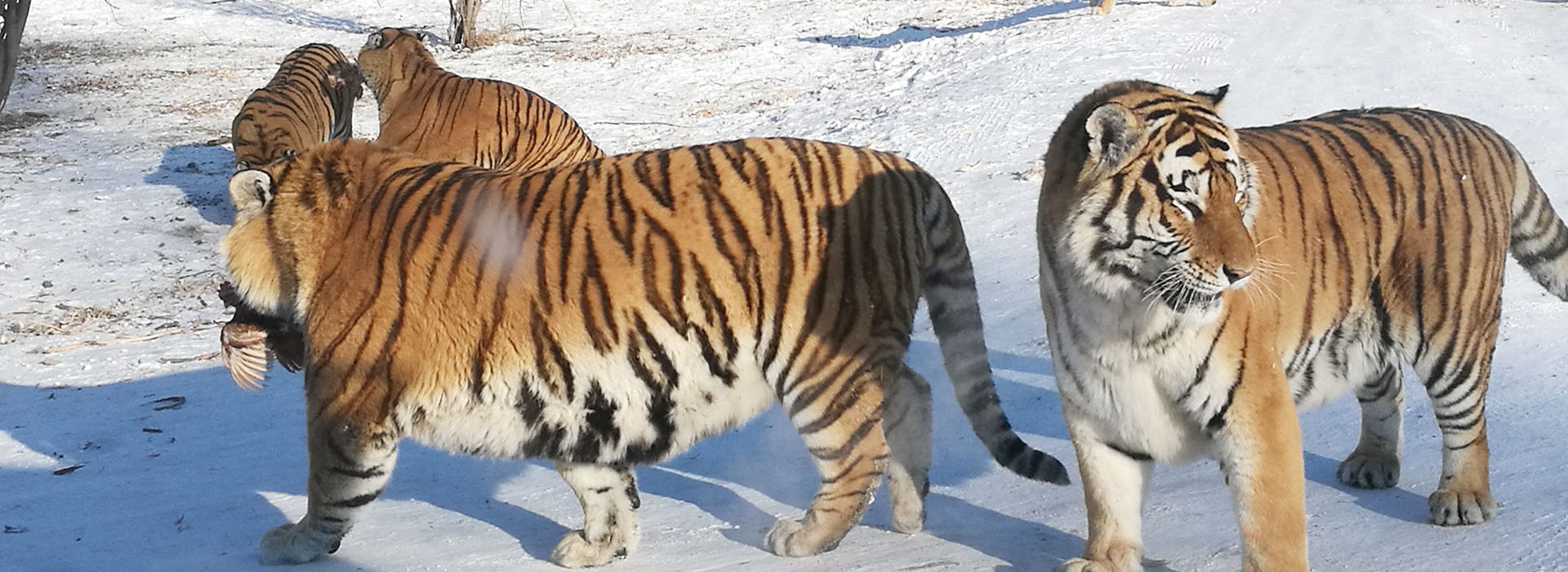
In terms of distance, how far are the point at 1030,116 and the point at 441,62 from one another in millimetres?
7742

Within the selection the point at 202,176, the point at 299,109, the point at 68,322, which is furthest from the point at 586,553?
the point at 202,176

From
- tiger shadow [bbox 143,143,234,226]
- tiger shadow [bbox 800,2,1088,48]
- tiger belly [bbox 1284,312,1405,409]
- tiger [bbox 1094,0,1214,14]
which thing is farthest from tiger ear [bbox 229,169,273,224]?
tiger [bbox 1094,0,1214,14]

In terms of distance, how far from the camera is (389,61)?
7.75 m

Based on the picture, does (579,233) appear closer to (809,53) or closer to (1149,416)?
(1149,416)

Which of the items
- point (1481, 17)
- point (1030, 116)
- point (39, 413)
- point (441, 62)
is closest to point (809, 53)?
point (441, 62)

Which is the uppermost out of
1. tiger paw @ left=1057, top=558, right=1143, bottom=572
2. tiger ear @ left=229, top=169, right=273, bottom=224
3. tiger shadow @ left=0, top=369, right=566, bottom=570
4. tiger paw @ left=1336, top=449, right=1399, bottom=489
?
tiger ear @ left=229, top=169, right=273, bottom=224

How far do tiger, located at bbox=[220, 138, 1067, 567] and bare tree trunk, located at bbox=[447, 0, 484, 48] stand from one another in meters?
Result: 12.6

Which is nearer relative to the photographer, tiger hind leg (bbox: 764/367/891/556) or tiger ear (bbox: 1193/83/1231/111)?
tiger ear (bbox: 1193/83/1231/111)

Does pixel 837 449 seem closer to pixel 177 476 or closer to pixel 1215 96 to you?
pixel 1215 96

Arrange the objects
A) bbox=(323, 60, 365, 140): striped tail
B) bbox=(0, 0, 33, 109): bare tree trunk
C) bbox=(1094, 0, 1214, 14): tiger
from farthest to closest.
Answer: bbox=(1094, 0, 1214, 14): tiger
bbox=(0, 0, 33, 109): bare tree trunk
bbox=(323, 60, 365, 140): striped tail

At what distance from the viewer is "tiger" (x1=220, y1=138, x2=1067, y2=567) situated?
3775 mm

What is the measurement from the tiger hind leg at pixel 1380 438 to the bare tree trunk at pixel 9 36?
37.1 feet

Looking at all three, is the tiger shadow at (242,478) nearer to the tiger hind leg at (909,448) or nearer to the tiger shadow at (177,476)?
the tiger shadow at (177,476)

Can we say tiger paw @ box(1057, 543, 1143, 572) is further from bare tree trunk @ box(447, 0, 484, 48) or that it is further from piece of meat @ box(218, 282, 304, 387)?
bare tree trunk @ box(447, 0, 484, 48)
